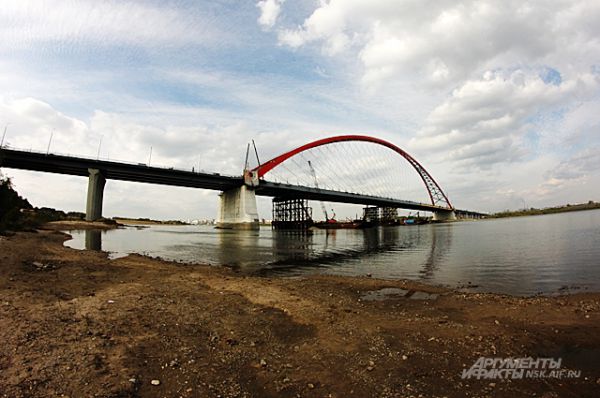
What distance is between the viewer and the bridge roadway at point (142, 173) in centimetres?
6812

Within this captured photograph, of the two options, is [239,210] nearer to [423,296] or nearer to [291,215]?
[291,215]

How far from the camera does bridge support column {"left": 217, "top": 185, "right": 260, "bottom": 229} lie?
8750cm

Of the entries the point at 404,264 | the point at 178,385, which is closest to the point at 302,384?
the point at 178,385

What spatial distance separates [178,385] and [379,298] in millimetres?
7933

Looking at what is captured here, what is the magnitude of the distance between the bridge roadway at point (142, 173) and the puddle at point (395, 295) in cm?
7387

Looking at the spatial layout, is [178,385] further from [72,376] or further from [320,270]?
[320,270]

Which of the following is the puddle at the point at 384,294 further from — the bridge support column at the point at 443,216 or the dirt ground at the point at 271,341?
the bridge support column at the point at 443,216

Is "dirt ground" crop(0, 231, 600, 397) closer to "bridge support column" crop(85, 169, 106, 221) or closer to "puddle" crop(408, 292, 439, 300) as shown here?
"puddle" crop(408, 292, 439, 300)

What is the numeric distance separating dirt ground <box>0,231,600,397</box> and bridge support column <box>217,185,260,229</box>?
76724 millimetres

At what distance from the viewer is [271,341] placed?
21.5 feet

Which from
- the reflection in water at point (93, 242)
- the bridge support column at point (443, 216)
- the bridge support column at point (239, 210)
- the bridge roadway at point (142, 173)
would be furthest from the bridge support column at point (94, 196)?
the bridge support column at point (443, 216)

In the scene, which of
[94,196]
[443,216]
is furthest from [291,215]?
[443,216]

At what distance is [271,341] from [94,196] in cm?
8000

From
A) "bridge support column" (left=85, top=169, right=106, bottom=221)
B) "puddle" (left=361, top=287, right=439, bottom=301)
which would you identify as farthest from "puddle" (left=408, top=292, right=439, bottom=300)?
"bridge support column" (left=85, top=169, right=106, bottom=221)
